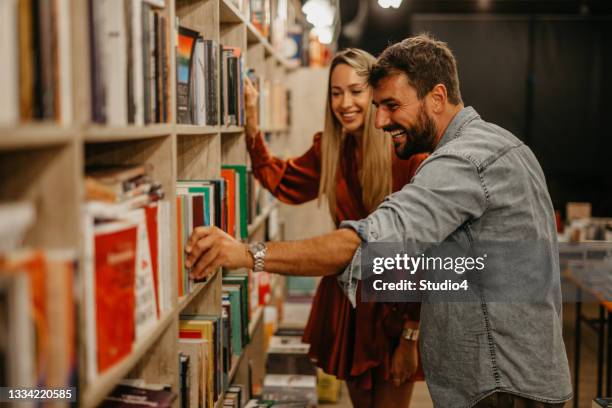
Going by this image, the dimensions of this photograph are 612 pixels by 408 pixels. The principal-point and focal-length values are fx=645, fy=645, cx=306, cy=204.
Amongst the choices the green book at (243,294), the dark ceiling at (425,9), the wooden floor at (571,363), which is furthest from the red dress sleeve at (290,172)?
the dark ceiling at (425,9)

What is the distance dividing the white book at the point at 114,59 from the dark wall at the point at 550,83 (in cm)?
632

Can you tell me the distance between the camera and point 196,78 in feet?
5.73

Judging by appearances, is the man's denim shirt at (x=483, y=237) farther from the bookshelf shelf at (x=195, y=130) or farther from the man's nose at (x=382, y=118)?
the bookshelf shelf at (x=195, y=130)

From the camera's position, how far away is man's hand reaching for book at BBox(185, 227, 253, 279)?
1565mm

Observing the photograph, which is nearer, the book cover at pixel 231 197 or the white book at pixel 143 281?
the white book at pixel 143 281

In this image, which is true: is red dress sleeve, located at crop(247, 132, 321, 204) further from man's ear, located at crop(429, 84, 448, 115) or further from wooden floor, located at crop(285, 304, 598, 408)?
wooden floor, located at crop(285, 304, 598, 408)

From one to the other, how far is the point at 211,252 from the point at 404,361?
98 cm

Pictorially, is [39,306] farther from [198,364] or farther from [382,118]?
[382,118]

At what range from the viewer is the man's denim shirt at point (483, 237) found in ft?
4.91

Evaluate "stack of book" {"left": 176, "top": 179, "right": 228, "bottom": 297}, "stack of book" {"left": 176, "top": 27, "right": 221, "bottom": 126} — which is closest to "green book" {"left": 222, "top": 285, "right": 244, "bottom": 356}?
"stack of book" {"left": 176, "top": 179, "right": 228, "bottom": 297}

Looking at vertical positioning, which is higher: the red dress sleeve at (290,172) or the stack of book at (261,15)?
the stack of book at (261,15)

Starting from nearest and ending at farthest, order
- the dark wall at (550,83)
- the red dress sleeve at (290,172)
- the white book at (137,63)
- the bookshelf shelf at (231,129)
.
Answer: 1. the white book at (137,63)
2. the bookshelf shelf at (231,129)
3. the red dress sleeve at (290,172)
4. the dark wall at (550,83)

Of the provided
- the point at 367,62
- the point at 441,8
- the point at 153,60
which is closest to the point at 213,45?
the point at 153,60

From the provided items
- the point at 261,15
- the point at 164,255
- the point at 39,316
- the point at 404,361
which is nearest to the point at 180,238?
the point at 164,255
